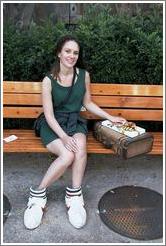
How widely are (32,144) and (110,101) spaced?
0.95 meters

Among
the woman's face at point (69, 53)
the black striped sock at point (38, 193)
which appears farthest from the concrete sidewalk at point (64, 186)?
the woman's face at point (69, 53)

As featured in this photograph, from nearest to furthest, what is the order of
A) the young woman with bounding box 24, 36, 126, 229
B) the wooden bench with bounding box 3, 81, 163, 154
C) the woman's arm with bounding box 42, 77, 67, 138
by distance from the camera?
the young woman with bounding box 24, 36, 126, 229 → the woman's arm with bounding box 42, 77, 67, 138 → the wooden bench with bounding box 3, 81, 163, 154

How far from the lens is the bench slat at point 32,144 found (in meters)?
3.67

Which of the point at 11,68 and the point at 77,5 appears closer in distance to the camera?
the point at 11,68

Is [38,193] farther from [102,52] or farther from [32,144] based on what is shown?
[102,52]

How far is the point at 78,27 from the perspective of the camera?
4480mm

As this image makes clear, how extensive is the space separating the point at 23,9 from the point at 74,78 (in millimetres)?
1666

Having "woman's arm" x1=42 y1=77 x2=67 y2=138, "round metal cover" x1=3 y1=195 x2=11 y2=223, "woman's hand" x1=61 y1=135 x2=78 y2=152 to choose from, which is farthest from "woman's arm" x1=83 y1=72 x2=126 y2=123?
"round metal cover" x1=3 y1=195 x2=11 y2=223

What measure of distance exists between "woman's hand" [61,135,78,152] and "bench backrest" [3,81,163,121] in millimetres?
685

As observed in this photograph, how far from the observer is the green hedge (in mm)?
4195

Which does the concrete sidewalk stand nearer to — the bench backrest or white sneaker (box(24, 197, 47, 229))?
white sneaker (box(24, 197, 47, 229))

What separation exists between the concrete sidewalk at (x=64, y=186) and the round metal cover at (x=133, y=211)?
0.06 meters

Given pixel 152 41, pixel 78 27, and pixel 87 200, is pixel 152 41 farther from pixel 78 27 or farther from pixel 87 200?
pixel 87 200

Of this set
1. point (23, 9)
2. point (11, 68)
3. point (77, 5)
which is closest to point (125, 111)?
point (11, 68)
